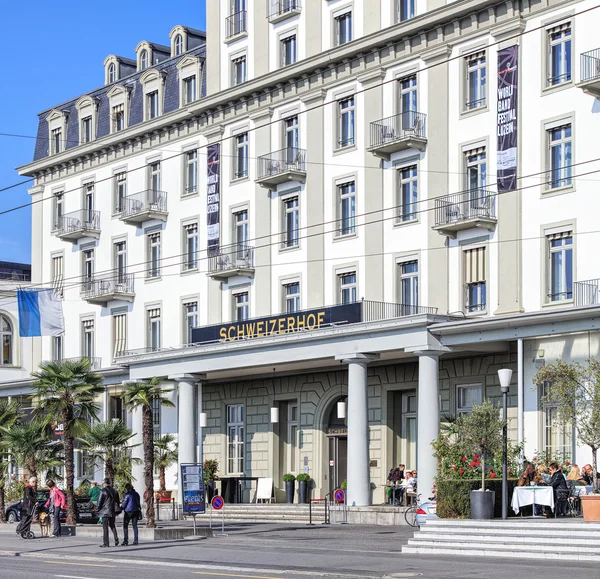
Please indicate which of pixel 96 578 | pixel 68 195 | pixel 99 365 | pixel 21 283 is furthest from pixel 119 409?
pixel 96 578

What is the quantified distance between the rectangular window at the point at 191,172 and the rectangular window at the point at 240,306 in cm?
554

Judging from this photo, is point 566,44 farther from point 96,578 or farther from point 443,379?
point 96,578

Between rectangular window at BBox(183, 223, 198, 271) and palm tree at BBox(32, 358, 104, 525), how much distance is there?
12.7 metres

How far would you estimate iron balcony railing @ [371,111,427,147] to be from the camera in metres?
41.8

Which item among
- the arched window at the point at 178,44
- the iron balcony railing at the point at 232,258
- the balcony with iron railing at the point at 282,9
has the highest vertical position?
the arched window at the point at 178,44

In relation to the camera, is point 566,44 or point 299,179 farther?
point 299,179

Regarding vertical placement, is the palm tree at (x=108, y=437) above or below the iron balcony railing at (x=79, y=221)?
below

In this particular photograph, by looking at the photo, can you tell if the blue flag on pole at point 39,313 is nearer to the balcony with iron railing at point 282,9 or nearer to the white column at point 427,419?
the balcony with iron railing at point 282,9

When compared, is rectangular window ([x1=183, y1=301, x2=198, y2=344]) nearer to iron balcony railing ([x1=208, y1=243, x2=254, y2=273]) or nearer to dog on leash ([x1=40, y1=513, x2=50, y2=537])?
iron balcony railing ([x1=208, y1=243, x2=254, y2=273])

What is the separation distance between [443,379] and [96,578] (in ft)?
74.3

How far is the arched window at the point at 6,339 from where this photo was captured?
69.1 m

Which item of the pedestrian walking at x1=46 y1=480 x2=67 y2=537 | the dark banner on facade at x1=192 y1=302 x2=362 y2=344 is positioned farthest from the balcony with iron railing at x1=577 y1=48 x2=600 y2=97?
the pedestrian walking at x1=46 y1=480 x2=67 y2=537

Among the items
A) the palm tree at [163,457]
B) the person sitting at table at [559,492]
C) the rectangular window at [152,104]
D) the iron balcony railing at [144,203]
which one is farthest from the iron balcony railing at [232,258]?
the person sitting at table at [559,492]

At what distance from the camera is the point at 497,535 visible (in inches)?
1036
